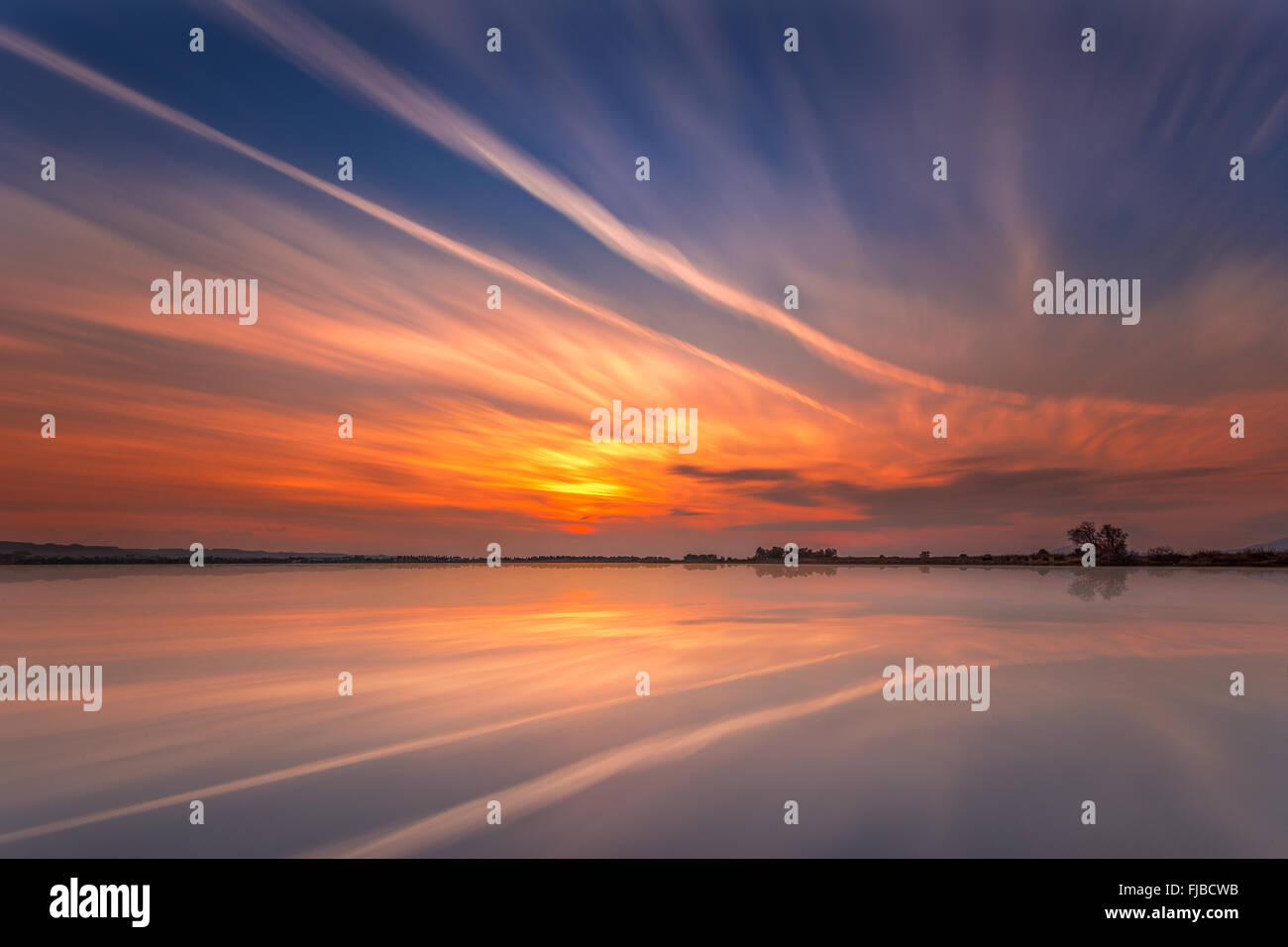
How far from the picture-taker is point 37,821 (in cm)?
580

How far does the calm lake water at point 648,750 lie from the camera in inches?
209

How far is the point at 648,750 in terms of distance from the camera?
7.26 m

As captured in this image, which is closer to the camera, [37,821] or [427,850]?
[427,850]

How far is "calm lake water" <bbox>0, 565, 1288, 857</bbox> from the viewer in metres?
5.32
